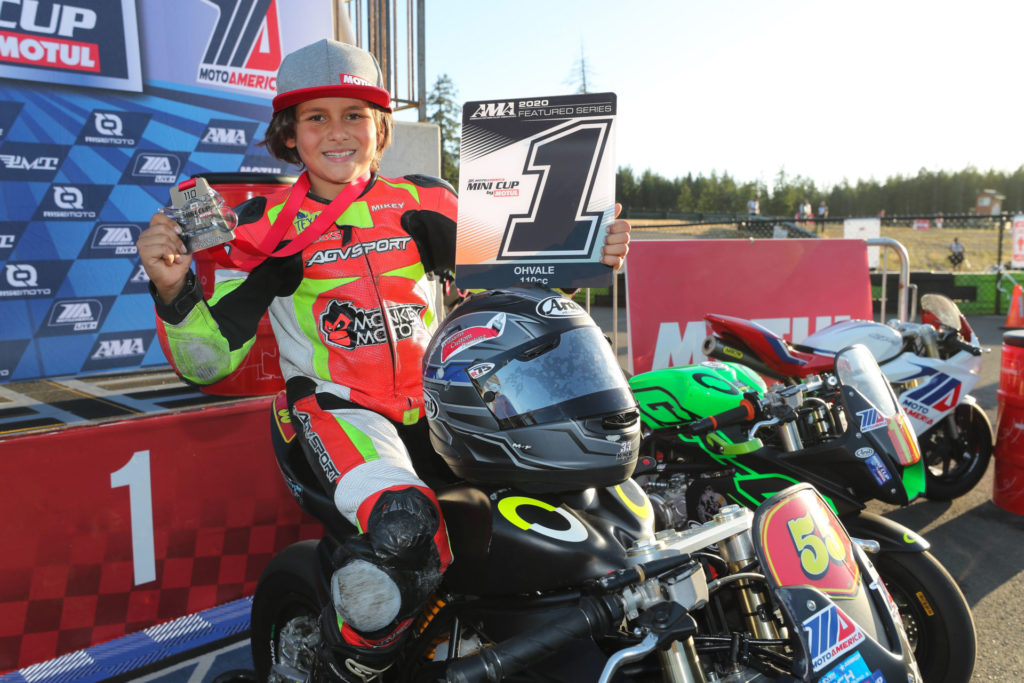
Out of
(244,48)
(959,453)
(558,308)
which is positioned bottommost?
(959,453)

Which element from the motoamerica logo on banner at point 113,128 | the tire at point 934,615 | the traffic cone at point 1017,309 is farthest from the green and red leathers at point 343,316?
the traffic cone at point 1017,309

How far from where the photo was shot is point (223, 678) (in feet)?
9.04

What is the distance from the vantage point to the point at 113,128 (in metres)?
6.30

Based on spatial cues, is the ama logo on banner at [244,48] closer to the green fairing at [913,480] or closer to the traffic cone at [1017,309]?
the green fairing at [913,480]

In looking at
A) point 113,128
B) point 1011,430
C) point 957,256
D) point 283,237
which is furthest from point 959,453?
point 957,256

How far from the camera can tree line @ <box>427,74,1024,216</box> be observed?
249 ft

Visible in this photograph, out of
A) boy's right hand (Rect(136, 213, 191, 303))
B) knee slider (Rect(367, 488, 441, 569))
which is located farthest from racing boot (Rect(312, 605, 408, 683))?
boy's right hand (Rect(136, 213, 191, 303))

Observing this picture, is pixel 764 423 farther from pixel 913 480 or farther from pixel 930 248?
pixel 930 248

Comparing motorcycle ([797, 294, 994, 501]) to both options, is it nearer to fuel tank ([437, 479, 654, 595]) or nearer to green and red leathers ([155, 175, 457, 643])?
green and red leathers ([155, 175, 457, 643])

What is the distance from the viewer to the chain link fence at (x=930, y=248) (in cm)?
1562

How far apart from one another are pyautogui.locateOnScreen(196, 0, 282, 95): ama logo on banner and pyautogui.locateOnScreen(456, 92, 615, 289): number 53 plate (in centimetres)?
538

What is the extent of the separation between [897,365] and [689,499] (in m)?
2.22

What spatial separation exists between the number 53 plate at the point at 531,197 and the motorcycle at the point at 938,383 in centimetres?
299

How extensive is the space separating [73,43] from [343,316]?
5251 mm
